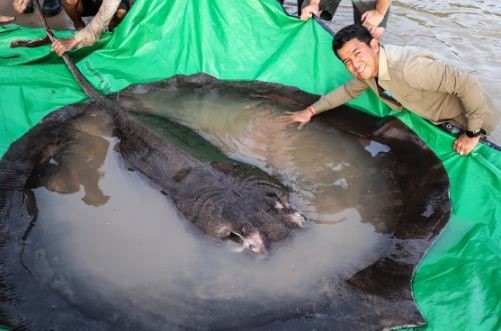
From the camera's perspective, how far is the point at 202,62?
4.62 m

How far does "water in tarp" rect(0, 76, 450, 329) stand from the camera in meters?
2.30

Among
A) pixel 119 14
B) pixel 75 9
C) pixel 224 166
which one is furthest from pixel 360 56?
pixel 75 9

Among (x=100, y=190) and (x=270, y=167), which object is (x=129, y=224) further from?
(x=270, y=167)

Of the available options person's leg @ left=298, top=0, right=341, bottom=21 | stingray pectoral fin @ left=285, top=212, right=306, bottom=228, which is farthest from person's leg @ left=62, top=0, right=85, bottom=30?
stingray pectoral fin @ left=285, top=212, right=306, bottom=228

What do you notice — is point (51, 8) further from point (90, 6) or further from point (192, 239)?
point (192, 239)

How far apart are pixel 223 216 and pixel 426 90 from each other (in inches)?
81.8

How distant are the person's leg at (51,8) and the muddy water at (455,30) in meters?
3.77

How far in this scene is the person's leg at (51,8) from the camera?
675 cm

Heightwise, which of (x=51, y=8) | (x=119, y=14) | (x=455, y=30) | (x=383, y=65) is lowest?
(x=51, y=8)

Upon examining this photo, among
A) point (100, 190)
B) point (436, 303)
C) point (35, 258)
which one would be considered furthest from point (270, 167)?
point (35, 258)

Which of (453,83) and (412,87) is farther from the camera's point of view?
(412,87)

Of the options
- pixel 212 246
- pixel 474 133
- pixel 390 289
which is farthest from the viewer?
pixel 474 133

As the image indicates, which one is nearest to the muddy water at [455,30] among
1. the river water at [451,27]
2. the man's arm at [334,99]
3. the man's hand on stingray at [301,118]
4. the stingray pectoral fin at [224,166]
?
the river water at [451,27]

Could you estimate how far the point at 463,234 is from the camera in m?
2.93
